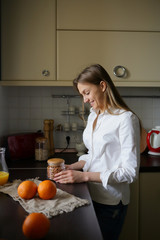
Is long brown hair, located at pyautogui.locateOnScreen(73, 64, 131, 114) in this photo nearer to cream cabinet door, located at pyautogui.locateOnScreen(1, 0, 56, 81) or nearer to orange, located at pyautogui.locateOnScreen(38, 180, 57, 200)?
orange, located at pyautogui.locateOnScreen(38, 180, 57, 200)

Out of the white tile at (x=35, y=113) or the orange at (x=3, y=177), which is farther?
the white tile at (x=35, y=113)

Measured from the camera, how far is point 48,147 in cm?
194

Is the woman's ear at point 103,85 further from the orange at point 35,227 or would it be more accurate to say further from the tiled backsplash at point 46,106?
Result: the tiled backsplash at point 46,106

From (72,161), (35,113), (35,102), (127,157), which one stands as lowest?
(72,161)

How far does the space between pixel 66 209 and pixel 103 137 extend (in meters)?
0.42

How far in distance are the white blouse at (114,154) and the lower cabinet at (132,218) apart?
1.52 feet

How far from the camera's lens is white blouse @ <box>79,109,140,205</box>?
A: 107 centimetres

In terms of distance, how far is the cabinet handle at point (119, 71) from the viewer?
185cm

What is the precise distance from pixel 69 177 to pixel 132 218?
795 mm

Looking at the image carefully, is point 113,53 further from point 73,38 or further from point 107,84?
point 107,84

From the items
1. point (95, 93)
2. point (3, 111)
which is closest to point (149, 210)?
point (95, 93)

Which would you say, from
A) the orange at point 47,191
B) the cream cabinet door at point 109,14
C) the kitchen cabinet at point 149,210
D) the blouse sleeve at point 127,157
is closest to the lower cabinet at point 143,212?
the kitchen cabinet at point 149,210

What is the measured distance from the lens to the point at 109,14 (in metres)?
1.83

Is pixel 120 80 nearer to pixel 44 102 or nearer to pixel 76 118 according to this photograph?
pixel 76 118
